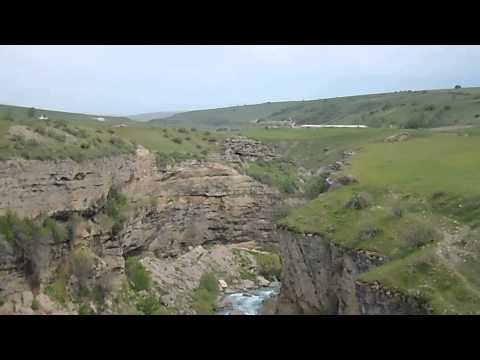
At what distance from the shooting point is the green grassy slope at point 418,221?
42.7 feet

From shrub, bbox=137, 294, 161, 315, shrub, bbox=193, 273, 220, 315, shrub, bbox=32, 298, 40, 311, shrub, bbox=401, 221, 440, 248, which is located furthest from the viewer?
shrub, bbox=193, 273, 220, 315

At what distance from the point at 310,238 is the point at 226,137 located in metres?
30.6

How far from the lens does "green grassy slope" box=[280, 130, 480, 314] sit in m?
13.0

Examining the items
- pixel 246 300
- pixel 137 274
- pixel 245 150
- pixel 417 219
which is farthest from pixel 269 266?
pixel 417 219

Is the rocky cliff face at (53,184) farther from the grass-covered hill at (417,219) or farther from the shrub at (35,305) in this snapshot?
the grass-covered hill at (417,219)

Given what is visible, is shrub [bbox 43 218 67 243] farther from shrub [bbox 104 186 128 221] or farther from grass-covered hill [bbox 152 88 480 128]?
grass-covered hill [bbox 152 88 480 128]

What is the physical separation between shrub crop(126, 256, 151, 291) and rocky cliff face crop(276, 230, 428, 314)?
371 inches

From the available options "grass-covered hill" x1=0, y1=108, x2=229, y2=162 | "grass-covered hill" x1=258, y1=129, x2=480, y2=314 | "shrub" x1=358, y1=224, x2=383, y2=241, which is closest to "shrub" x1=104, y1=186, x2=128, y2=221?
"grass-covered hill" x1=0, y1=108, x2=229, y2=162

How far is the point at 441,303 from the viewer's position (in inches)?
476

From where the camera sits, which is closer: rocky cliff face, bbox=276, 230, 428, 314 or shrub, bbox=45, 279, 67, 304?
rocky cliff face, bbox=276, 230, 428, 314
